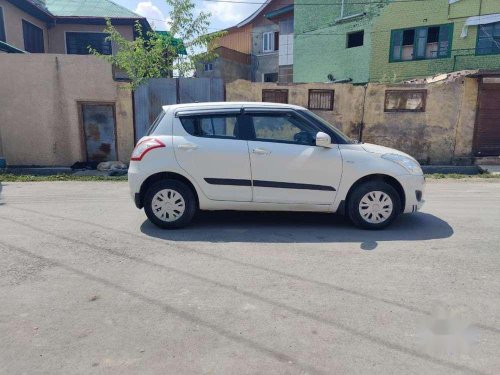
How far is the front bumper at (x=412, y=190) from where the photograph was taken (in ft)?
16.7

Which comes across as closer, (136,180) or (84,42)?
(136,180)

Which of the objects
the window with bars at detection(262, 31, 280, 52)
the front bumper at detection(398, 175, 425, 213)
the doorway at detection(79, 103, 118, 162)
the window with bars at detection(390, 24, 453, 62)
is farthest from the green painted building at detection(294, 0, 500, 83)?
the front bumper at detection(398, 175, 425, 213)

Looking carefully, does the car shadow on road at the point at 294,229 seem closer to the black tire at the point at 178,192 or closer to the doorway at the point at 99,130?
the black tire at the point at 178,192

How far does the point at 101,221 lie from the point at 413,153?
366 inches

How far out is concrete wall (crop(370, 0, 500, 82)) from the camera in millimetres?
17734

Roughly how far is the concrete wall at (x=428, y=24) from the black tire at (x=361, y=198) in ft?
45.6

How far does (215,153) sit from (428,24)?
1795 centimetres

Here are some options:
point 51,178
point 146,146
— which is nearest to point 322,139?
point 146,146

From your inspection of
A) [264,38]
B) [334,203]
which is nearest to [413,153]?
[334,203]

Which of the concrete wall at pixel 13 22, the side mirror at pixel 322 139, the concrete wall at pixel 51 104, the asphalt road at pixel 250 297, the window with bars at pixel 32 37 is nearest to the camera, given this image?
the asphalt road at pixel 250 297

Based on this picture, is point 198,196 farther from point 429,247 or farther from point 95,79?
point 95,79

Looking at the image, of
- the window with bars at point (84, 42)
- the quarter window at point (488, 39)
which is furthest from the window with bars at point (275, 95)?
the quarter window at point (488, 39)

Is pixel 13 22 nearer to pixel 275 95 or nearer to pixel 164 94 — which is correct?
pixel 164 94

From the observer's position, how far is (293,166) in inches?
200
